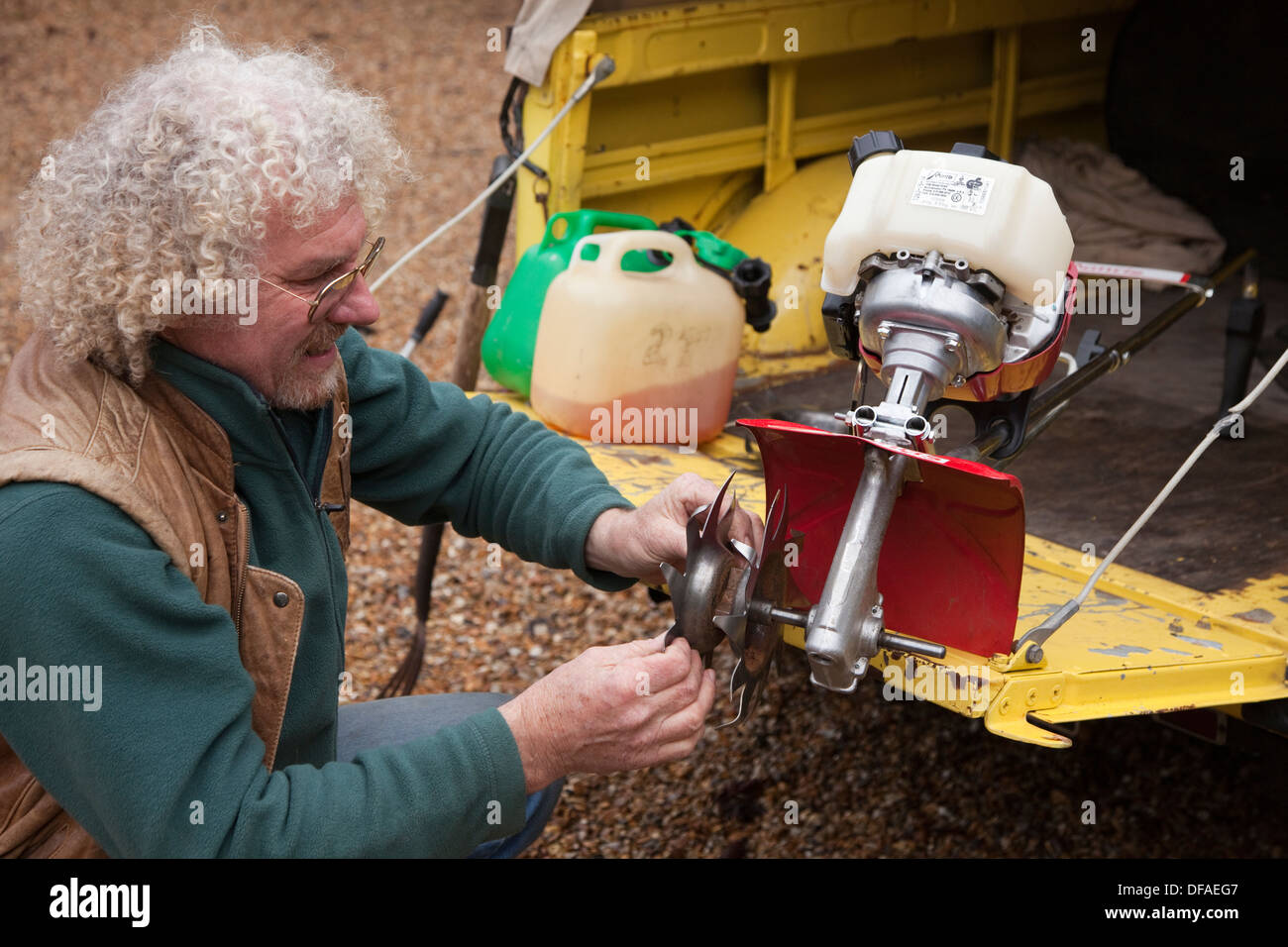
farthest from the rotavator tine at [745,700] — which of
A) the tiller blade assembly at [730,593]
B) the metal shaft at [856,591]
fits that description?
the metal shaft at [856,591]

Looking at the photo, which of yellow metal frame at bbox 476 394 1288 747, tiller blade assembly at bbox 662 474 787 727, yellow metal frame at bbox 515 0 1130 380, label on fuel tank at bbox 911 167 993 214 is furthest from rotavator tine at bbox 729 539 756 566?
yellow metal frame at bbox 515 0 1130 380

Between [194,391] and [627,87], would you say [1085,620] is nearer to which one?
[194,391]

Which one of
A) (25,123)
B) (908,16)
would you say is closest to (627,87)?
(908,16)

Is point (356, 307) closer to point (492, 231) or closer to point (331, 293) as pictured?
point (331, 293)

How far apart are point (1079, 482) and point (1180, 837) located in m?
0.86

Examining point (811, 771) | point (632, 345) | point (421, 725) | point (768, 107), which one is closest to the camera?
point (421, 725)

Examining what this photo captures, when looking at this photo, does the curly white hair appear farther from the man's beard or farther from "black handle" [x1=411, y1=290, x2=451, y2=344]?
"black handle" [x1=411, y1=290, x2=451, y2=344]

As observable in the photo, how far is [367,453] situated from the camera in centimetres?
238

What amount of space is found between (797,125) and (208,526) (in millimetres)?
2697

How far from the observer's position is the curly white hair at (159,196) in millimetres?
1741

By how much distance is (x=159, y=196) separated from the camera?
5.74 ft

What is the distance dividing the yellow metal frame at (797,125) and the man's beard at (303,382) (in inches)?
35.6

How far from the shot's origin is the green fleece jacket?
1612 millimetres

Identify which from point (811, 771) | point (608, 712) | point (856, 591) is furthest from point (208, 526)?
point (811, 771)
